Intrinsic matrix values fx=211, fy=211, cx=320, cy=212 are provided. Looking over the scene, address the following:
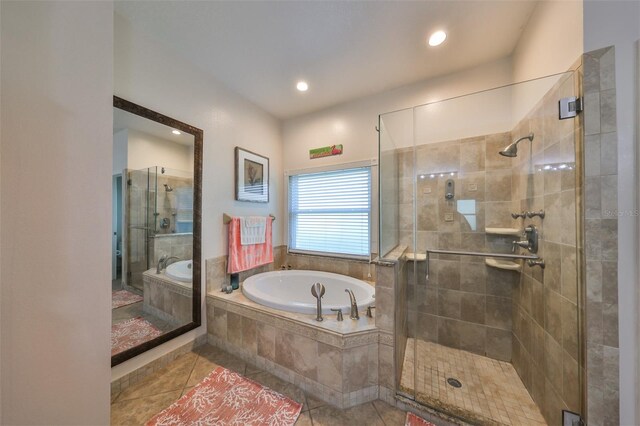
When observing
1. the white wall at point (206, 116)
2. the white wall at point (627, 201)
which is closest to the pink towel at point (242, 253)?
the white wall at point (206, 116)

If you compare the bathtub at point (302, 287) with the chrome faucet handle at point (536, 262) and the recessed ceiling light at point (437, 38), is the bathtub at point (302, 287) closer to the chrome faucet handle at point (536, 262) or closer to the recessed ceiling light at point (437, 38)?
the chrome faucet handle at point (536, 262)

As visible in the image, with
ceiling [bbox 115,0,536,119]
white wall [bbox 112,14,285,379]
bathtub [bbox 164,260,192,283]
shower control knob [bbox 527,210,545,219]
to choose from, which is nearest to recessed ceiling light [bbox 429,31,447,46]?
ceiling [bbox 115,0,536,119]

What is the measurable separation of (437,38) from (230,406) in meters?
3.06

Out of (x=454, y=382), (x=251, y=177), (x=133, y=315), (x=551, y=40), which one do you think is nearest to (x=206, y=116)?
(x=251, y=177)

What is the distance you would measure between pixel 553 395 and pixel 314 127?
3.06 m

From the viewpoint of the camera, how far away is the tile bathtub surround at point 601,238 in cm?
96

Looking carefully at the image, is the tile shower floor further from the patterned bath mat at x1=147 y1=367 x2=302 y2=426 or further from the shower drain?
the patterned bath mat at x1=147 y1=367 x2=302 y2=426

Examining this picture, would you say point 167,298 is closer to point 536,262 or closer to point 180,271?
point 180,271

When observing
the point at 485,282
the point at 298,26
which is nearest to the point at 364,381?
the point at 485,282

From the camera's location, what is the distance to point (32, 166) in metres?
0.64

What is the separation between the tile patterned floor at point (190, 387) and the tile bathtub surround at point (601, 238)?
0.97 meters

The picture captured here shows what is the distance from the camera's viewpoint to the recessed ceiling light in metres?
1.62

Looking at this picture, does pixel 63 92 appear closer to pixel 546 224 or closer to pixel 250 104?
pixel 250 104

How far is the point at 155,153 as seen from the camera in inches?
69.2
